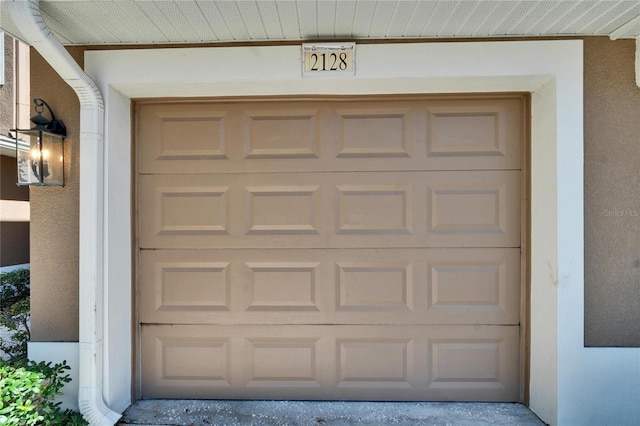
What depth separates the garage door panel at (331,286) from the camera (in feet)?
8.05

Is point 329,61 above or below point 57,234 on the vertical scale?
above

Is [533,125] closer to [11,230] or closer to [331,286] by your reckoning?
[331,286]

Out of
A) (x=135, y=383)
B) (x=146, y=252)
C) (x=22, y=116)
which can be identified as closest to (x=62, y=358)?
(x=135, y=383)

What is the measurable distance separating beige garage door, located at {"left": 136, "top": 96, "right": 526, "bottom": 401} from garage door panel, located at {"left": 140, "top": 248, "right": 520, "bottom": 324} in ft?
0.03

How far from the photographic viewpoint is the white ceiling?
73.5 inches

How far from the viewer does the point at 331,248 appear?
8.15 ft

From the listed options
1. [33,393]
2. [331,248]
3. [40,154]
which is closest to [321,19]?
[331,248]

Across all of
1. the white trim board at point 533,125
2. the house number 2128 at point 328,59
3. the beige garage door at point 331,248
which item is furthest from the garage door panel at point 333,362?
the house number 2128 at point 328,59

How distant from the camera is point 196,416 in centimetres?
234

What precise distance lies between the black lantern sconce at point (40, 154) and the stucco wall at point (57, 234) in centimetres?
6

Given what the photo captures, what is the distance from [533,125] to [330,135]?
1.40m

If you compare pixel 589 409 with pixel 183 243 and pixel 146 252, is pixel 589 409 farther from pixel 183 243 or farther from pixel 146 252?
pixel 146 252

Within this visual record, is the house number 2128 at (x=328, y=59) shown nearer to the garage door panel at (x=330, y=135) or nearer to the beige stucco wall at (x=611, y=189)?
the garage door panel at (x=330, y=135)

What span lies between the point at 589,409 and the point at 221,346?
8.14 ft
